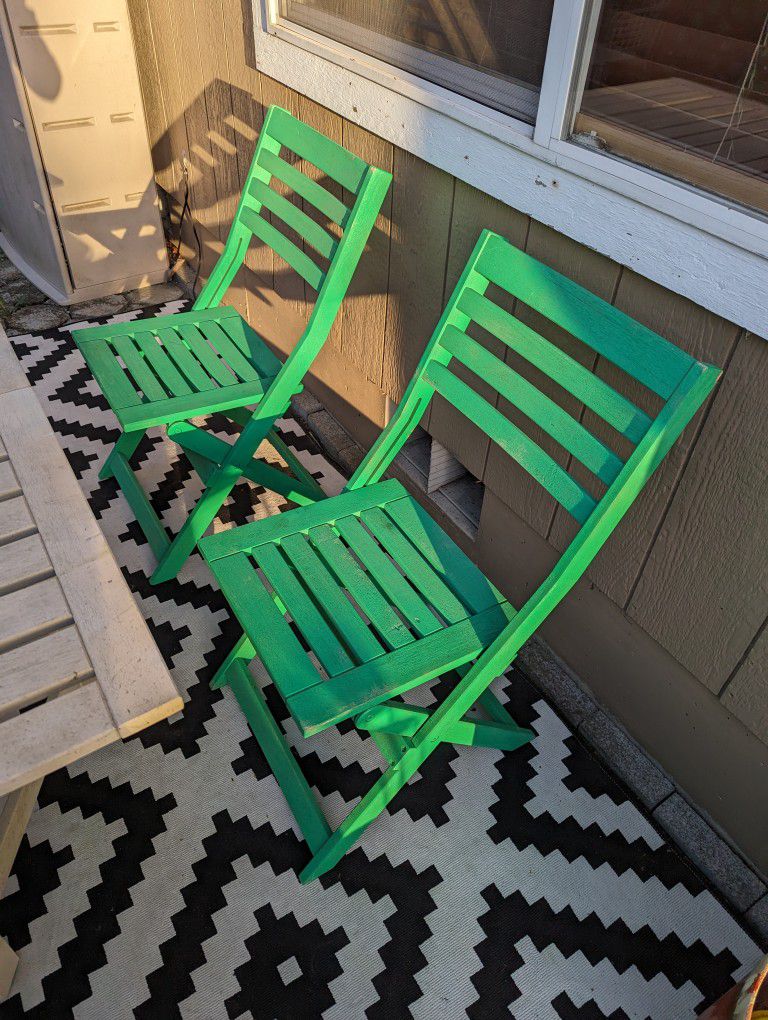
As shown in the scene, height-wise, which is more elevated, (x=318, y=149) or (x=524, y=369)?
(x=318, y=149)

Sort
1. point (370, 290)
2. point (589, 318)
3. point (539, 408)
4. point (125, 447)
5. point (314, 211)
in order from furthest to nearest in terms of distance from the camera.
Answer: point (125, 447), point (314, 211), point (370, 290), point (539, 408), point (589, 318)

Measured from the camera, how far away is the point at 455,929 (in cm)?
184

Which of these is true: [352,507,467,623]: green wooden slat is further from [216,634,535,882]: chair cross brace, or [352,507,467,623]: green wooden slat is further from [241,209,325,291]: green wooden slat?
[241,209,325,291]: green wooden slat

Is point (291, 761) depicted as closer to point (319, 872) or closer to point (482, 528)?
point (319, 872)

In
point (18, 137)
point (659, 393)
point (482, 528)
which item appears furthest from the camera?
point (18, 137)

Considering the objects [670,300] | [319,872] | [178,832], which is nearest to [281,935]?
[319,872]

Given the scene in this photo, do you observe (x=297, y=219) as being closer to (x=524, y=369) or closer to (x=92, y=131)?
(x=524, y=369)

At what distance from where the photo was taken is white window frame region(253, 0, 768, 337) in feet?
4.65

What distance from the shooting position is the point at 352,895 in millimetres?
1892

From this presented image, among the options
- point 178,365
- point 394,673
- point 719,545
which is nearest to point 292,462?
point 178,365

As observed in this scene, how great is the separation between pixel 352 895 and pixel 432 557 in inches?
34.2

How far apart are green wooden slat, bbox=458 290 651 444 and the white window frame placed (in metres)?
0.23

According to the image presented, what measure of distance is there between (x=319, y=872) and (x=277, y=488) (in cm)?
127

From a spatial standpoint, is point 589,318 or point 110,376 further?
point 110,376
